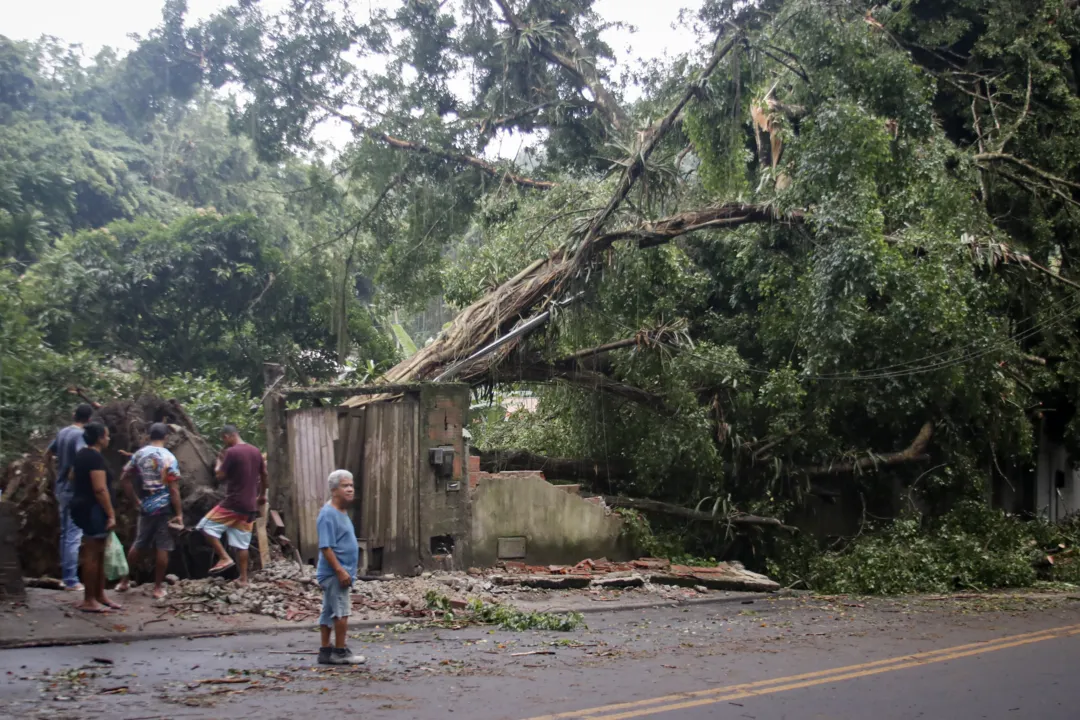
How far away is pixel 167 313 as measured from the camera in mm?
20312

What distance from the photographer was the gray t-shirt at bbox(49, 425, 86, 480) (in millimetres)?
8547

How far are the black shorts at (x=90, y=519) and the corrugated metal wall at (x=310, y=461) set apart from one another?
2.78 meters

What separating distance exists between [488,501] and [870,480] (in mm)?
8471

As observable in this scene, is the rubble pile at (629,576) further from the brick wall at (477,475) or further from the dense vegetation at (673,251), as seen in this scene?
the dense vegetation at (673,251)

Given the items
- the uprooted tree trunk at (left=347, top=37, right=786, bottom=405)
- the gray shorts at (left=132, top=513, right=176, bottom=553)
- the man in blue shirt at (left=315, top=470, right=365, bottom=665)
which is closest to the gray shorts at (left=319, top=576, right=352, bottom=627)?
the man in blue shirt at (left=315, top=470, right=365, bottom=665)

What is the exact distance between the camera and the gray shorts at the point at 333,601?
661cm

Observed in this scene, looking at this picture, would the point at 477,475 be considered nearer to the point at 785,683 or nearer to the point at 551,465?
the point at 551,465

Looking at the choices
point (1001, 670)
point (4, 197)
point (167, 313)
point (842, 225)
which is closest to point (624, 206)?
point (842, 225)

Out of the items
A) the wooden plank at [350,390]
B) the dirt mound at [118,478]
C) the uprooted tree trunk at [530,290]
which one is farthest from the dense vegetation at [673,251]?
the dirt mound at [118,478]

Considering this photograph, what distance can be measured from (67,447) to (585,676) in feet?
17.0

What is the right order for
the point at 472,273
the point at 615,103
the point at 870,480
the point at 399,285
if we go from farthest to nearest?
1. the point at 615,103
2. the point at 399,285
3. the point at 870,480
4. the point at 472,273

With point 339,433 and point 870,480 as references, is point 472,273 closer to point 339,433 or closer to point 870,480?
point 339,433

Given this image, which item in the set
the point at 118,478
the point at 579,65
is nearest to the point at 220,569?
the point at 118,478

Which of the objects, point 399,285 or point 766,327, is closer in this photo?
point 766,327
